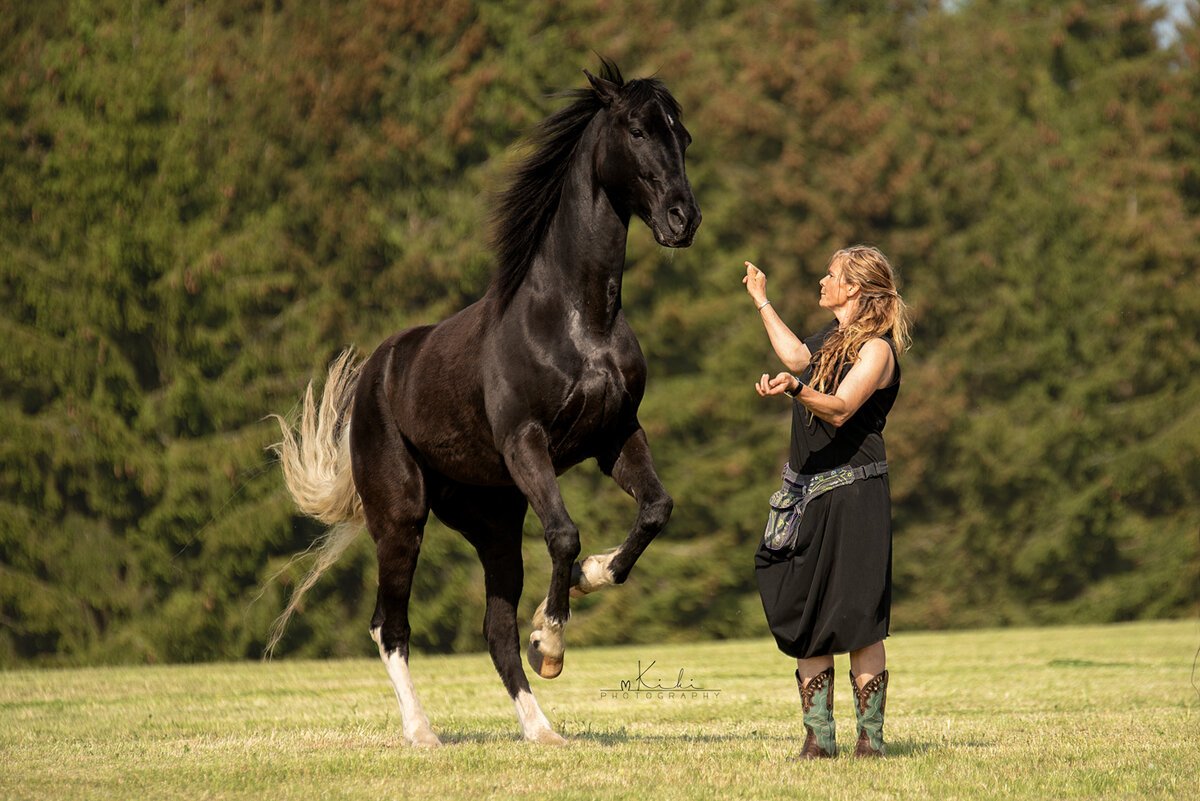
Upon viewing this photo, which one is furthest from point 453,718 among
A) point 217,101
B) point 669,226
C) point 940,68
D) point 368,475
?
point 940,68

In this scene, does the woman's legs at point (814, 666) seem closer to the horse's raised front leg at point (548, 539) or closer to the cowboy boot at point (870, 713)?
the cowboy boot at point (870, 713)

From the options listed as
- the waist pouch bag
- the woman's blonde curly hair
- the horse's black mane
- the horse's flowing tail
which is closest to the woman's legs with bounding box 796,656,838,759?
the waist pouch bag

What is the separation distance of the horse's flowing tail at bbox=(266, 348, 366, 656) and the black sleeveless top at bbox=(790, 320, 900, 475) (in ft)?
10.4

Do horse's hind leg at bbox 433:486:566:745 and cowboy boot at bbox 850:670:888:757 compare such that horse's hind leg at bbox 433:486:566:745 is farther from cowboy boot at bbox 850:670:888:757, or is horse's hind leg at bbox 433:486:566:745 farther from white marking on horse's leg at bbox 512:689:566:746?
cowboy boot at bbox 850:670:888:757

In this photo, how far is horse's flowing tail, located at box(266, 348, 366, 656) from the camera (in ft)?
30.8

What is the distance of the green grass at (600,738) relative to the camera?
6.39m

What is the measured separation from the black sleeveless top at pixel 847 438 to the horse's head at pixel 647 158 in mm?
909

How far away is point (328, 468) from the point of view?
950 centimetres

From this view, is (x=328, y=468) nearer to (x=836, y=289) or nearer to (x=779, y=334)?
(x=779, y=334)

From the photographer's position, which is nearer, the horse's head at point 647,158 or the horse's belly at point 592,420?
the horse's head at point 647,158

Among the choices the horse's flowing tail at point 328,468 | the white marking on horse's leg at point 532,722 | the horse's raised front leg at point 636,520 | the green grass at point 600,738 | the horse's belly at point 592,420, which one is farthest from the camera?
the horse's flowing tail at point 328,468

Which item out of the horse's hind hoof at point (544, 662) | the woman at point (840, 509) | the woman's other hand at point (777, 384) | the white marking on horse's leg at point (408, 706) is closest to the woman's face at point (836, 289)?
the woman at point (840, 509)

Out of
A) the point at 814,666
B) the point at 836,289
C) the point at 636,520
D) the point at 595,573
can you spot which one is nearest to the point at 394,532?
the point at 595,573

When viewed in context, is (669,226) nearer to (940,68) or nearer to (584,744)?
(584,744)
